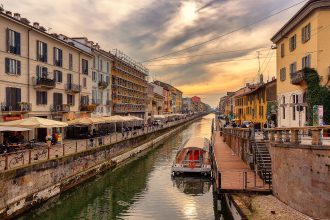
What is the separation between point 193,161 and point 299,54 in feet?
47.0

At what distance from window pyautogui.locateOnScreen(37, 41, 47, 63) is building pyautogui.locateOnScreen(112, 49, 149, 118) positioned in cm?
2881

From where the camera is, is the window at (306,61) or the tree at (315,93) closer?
the tree at (315,93)

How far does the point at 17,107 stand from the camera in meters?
32.6

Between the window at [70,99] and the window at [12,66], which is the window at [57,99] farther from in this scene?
the window at [12,66]

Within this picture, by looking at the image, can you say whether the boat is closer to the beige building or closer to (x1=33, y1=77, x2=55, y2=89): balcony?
(x1=33, y1=77, x2=55, y2=89): balcony

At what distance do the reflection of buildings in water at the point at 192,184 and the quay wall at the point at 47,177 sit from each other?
7.94 metres


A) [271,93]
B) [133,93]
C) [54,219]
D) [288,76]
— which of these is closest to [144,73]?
[133,93]

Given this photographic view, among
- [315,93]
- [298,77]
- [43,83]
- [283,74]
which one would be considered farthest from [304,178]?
[43,83]

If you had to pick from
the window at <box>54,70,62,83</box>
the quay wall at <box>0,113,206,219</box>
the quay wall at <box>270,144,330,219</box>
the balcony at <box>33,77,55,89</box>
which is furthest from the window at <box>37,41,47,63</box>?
the quay wall at <box>270,144,330,219</box>

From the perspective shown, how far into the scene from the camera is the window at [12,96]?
31.3 metres

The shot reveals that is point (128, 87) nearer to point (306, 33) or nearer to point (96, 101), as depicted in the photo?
point (96, 101)

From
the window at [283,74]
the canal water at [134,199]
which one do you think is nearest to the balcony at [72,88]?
the canal water at [134,199]

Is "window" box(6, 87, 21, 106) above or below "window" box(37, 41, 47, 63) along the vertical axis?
below

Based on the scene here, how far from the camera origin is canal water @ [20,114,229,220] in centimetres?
2073
